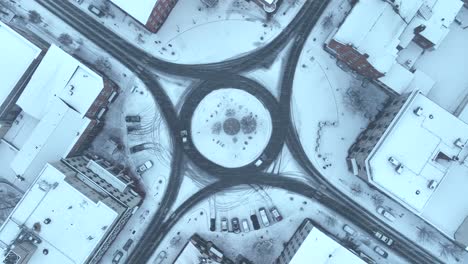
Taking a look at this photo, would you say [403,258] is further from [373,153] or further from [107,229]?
[107,229]

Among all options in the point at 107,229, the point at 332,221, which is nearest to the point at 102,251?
the point at 107,229

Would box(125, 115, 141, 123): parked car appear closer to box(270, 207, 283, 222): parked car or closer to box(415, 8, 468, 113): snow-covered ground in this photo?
box(270, 207, 283, 222): parked car

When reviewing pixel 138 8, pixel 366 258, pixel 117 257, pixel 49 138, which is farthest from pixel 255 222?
pixel 138 8

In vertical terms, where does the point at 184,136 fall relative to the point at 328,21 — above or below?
below

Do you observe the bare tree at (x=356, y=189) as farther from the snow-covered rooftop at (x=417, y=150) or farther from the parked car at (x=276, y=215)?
the parked car at (x=276, y=215)

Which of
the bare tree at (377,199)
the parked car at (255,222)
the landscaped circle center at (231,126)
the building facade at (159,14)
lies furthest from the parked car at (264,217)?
the building facade at (159,14)

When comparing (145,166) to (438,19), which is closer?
(438,19)

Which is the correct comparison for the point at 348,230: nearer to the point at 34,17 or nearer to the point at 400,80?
the point at 400,80
